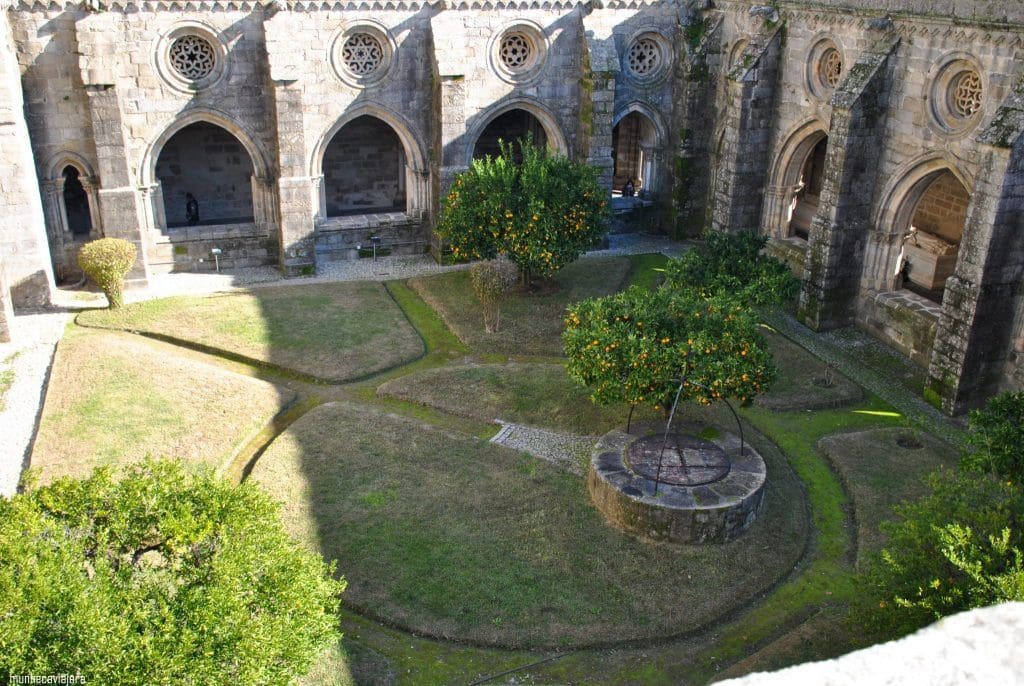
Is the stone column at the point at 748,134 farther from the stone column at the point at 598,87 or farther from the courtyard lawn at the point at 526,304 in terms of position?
the courtyard lawn at the point at 526,304

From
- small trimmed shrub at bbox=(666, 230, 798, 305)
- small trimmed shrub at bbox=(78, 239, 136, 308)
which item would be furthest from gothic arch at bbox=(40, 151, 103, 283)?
small trimmed shrub at bbox=(666, 230, 798, 305)

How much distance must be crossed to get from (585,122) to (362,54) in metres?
5.79

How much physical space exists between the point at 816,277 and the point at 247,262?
44.5 feet

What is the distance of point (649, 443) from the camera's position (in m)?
15.0

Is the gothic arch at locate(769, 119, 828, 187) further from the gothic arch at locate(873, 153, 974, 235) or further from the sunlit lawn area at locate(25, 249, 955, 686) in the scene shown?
the sunlit lawn area at locate(25, 249, 955, 686)

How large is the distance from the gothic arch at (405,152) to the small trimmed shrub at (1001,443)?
15.6 metres

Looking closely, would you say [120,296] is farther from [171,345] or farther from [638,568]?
[638,568]

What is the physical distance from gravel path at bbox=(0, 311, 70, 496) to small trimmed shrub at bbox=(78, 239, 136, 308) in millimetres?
1088

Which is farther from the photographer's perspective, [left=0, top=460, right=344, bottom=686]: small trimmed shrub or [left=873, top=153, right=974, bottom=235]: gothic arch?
[left=873, top=153, right=974, bottom=235]: gothic arch

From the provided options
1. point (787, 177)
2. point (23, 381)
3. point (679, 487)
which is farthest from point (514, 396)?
point (787, 177)

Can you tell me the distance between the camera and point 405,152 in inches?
968

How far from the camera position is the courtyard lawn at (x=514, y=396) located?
1697 centimetres

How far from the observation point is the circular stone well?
1345 cm

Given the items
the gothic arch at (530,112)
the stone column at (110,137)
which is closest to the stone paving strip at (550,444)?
the gothic arch at (530,112)
